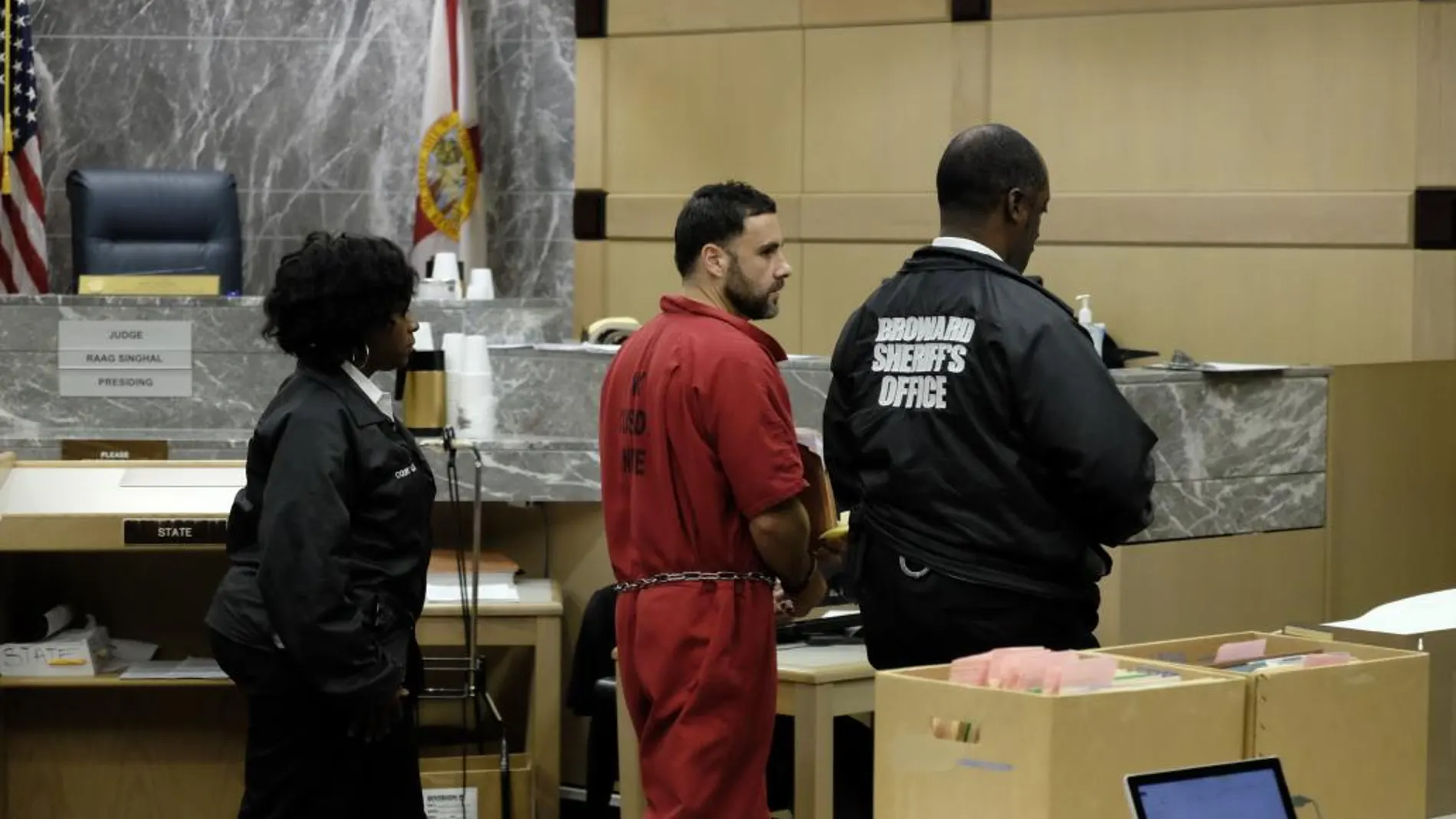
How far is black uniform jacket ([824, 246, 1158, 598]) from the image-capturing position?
2520mm

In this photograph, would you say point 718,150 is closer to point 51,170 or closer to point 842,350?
A: point 51,170

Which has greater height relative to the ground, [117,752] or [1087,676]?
[1087,676]

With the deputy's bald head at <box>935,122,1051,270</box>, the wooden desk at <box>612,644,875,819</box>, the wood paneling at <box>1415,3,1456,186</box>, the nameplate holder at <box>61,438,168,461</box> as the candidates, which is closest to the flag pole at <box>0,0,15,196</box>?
the nameplate holder at <box>61,438,168,461</box>

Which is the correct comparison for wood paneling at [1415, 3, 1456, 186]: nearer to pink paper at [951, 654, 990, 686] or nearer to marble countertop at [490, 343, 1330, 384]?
marble countertop at [490, 343, 1330, 384]

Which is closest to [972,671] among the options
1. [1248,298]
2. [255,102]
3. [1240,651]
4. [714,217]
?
[1240,651]

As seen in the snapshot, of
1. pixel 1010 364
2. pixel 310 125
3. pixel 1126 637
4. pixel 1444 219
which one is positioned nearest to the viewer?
pixel 1010 364

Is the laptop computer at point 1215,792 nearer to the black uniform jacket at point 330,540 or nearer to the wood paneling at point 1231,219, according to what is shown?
the black uniform jacket at point 330,540

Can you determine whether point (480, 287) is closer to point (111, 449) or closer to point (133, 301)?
point (133, 301)

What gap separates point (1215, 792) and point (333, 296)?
5.01ft

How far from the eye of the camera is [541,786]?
4.37 metres

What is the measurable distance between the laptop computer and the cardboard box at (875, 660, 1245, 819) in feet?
0.13

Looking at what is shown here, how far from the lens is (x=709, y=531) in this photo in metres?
2.96

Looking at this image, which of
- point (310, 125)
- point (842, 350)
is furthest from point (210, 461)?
point (310, 125)

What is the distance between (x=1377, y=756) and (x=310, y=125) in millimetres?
7016
